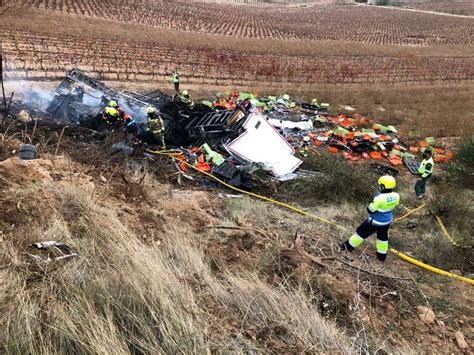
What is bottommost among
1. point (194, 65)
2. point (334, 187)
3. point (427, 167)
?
point (194, 65)

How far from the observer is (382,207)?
5.87m

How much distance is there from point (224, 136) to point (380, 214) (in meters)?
5.03

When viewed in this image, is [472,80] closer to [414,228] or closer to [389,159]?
[389,159]

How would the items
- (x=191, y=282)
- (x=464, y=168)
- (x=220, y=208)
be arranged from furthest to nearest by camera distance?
1. (x=464, y=168)
2. (x=220, y=208)
3. (x=191, y=282)

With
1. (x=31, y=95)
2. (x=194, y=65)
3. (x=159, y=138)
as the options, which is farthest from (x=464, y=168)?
(x=194, y=65)

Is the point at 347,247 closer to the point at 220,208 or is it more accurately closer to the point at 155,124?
the point at 220,208

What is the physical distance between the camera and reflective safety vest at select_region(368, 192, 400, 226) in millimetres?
5842

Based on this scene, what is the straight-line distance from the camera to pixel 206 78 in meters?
18.1

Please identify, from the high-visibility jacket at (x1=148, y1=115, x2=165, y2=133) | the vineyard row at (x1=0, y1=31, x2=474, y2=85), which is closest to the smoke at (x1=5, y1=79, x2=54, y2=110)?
the vineyard row at (x1=0, y1=31, x2=474, y2=85)

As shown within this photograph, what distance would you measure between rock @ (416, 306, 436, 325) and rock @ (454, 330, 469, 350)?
25 centimetres

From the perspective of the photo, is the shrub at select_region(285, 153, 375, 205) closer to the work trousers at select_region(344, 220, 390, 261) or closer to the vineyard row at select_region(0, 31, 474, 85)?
the work trousers at select_region(344, 220, 390, 261)

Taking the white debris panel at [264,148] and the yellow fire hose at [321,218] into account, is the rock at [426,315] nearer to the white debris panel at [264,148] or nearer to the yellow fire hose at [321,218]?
the yellow fire hose at [321,218]

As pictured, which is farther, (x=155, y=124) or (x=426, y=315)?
(x=155, y=124)

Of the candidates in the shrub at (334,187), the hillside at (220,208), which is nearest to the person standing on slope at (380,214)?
the hillside at (220,208)
